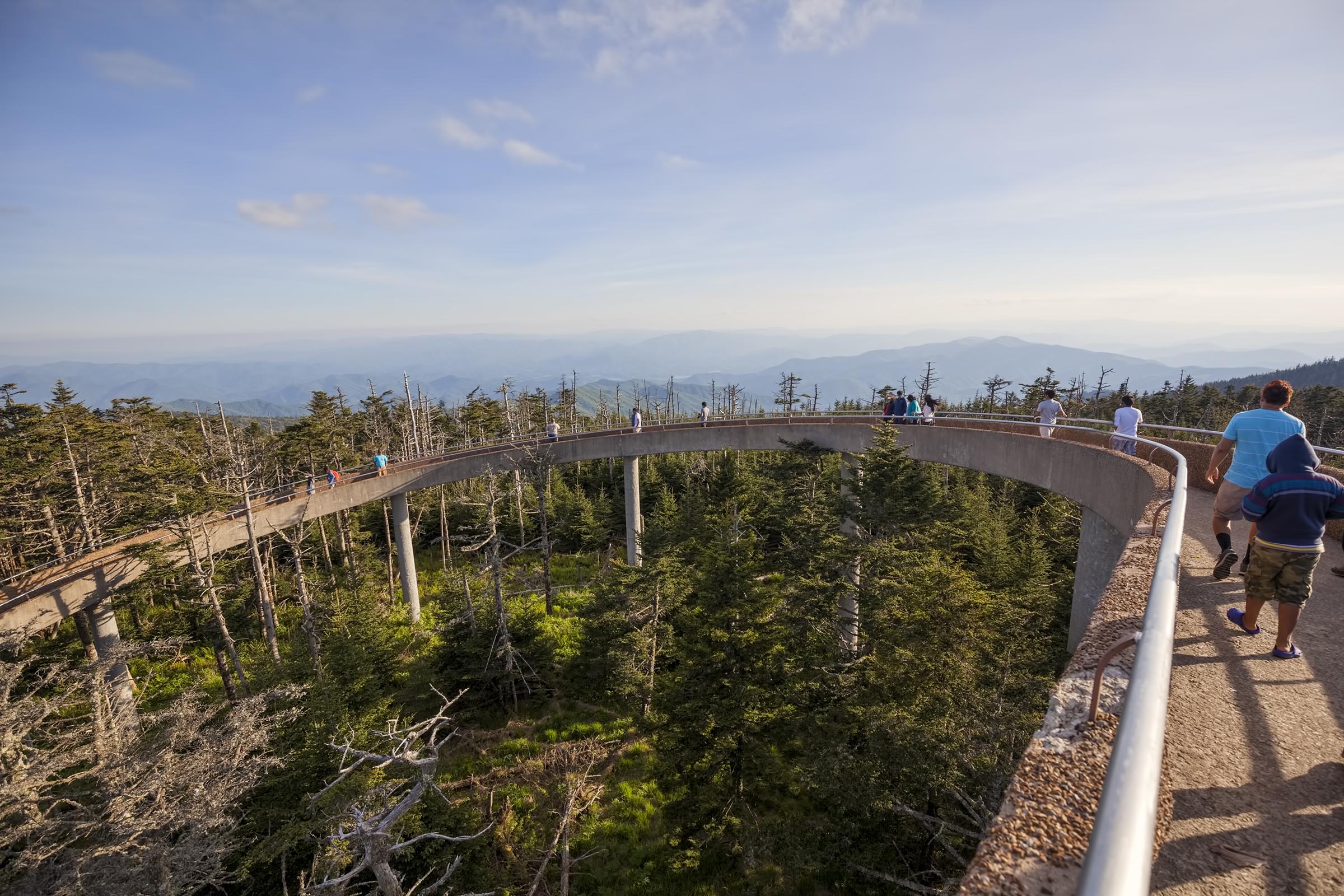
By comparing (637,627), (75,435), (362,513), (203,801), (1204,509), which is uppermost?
(1204,509)

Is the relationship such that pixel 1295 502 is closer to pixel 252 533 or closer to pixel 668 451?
pixel 668 451

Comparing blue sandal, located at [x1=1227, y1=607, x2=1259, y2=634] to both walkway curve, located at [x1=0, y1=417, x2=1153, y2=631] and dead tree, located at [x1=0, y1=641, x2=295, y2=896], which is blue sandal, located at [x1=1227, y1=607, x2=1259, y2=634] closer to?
walkway curve, located at [x1=0, y1=417, x2=1153, y2=631]

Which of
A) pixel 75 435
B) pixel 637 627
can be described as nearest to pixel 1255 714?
pixel 637 627

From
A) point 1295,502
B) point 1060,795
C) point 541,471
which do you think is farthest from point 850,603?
point 1060,795

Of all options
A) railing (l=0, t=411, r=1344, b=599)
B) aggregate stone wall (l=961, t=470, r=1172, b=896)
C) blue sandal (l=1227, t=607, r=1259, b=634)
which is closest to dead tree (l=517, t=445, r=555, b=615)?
railing (l=0, t=411, r=1344, b=599)

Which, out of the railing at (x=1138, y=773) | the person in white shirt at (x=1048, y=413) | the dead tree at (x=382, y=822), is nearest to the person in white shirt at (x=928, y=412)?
the person in white shirt at (x=1048, y=413)

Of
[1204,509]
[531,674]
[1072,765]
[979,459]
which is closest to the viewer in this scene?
[1072,765]

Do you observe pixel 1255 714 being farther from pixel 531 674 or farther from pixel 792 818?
pixel 531 674

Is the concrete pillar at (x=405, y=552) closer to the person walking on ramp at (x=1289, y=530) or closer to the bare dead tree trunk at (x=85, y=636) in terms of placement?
the bare dead tree trunk at (x=85, y=636)
